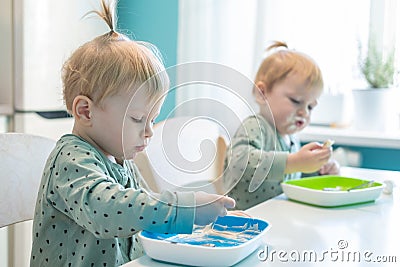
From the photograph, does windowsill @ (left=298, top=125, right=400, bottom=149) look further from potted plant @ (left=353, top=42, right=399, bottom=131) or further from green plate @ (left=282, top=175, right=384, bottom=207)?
green plate @ (left=282, top=175, right=384, bottom=207)

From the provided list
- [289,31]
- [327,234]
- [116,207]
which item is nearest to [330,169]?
[327,234]

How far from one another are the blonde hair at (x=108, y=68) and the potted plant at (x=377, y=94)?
1518mm

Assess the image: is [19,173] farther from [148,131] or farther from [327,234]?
[327,234]

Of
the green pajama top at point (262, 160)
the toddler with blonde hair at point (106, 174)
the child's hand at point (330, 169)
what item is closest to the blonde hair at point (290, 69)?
the green pajama top at point (262, 160)

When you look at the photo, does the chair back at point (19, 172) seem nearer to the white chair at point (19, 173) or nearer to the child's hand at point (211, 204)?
the white chair at point (19, 173)

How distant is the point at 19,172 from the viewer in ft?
3.69

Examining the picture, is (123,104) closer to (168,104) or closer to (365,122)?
(168,104)

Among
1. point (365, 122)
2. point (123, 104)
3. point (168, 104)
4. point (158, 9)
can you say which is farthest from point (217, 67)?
point (158, 9)

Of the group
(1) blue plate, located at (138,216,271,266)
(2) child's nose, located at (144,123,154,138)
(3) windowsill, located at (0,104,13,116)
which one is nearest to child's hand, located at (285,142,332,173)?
(1) blue plate, located at (138,216,271,266)

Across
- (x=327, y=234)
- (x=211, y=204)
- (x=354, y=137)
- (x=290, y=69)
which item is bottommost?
(x=354, y=137)

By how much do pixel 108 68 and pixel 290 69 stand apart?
0.79 m

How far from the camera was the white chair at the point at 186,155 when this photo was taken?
30.2 inches

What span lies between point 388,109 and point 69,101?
5.36ft

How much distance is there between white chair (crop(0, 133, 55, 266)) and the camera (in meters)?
1.10
